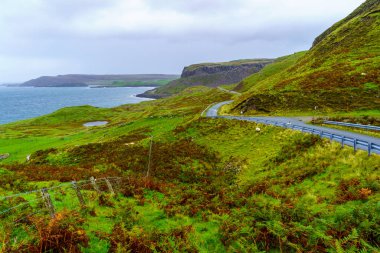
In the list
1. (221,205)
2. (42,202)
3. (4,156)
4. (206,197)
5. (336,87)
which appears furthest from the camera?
(336,87)

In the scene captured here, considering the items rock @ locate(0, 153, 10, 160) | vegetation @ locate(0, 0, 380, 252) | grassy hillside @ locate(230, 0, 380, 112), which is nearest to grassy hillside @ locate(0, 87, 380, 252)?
vegetation @ locate(0, 0, 380, 252)

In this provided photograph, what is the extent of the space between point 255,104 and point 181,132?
24551 mm

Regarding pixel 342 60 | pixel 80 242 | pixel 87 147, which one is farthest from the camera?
pixel 342 60

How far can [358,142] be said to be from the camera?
803 inches

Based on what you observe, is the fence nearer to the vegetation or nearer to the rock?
the vegetation

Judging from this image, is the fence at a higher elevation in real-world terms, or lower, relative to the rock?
higher

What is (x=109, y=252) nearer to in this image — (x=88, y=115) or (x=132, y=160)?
(x=132, y=160)

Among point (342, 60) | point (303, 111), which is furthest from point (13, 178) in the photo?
point (342, 60)

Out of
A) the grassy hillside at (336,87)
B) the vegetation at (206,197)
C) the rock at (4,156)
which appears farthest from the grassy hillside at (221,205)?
the rock at (4,156)

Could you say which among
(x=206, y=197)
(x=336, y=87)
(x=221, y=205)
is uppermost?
(x=336, y=87)

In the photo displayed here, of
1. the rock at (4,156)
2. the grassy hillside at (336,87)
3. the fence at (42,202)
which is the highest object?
the grassy hillside at (336,87)

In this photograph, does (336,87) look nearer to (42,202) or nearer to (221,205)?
(221,205)

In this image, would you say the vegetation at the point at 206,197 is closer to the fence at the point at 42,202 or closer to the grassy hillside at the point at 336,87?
the fence at the point at 42,202

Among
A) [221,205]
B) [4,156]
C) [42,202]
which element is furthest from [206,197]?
[4,156]
